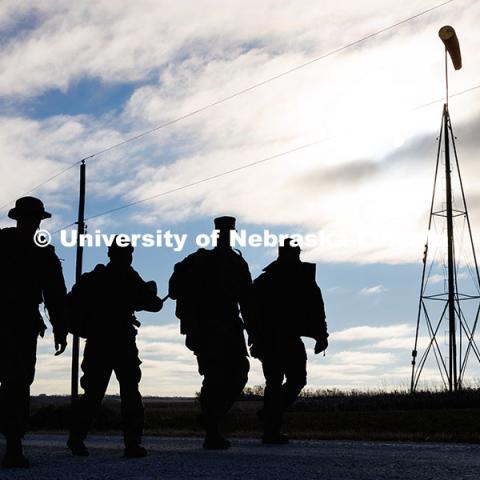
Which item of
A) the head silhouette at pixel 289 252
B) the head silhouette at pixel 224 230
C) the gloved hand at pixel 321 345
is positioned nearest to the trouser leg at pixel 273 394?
the gloved hand at pixel 321 345

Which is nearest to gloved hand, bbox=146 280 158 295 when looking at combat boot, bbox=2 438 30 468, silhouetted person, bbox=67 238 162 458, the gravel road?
silhouetted person, bbox=67 238 162 458

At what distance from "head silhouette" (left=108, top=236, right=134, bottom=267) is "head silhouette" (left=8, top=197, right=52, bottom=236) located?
97cm

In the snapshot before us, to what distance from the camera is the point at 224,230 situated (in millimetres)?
10086

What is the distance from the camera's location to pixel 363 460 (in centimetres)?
781

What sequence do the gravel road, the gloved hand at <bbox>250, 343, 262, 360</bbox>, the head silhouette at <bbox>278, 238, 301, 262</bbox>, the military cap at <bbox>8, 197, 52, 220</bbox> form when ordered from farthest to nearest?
the head silhouette at <bbox>278, 238, 301, 262</bbox>, the gloved hand at <bbox>250, 343, 262, 360</bbox>, the military cap at <bbox>8, 197, 52, 220</bbox>, the gravel road

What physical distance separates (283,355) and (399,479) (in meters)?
4.36

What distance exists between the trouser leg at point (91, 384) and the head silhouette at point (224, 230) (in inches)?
69.4

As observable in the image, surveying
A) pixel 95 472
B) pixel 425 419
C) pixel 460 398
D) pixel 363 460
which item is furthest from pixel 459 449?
pixel 460 398

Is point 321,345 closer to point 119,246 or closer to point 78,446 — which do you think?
point 119,246

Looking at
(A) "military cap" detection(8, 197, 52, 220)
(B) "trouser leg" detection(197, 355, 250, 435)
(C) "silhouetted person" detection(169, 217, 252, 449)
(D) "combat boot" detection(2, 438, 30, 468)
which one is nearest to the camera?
(D) "combat boot" detection(2, 438, 30, 468)

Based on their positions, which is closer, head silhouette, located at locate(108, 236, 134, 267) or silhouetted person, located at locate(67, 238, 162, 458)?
silhouetted person, located at locate(67, 238, 162, 458)

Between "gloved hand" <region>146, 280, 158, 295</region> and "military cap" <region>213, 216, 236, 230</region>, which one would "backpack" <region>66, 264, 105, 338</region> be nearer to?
"gloved hand" <region>146, 280, 158, 295</region>

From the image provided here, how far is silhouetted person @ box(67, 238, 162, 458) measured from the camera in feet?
30.3

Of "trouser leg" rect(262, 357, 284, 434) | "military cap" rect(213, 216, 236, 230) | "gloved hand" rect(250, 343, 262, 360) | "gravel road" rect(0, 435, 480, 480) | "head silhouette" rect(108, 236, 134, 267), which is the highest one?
"military cap" rect(213, 216, 236, 230)
